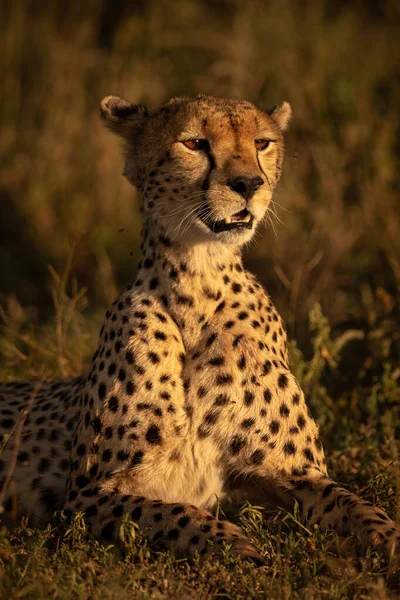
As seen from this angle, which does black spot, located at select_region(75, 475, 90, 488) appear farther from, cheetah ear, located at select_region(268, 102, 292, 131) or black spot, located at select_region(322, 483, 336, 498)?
cheetah ear, located at select_region(268, 102, 292, 131)

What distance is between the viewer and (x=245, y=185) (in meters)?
2.66

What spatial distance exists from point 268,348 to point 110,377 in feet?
1.49

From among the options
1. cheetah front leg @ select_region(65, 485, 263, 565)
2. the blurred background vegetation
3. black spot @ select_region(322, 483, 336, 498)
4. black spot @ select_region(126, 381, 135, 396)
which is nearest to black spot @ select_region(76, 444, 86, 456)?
cheetah front leg @ select_region(65, 485, 263, 565)

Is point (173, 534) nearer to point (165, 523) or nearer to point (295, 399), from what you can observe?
point (165, 523)

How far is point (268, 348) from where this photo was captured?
2.90 meters

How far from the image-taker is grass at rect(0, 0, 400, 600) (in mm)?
2500

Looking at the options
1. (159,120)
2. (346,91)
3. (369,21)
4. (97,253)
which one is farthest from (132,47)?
(159,120)

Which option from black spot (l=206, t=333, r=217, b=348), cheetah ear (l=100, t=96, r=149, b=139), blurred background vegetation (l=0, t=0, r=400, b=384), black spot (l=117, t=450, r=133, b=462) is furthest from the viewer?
blurred background vegetation (l=0, t=0, r=400, b=384)

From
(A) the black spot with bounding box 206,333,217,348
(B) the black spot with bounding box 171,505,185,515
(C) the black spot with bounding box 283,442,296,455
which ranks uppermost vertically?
(A) the black spot with bounding box 206,333,217,348

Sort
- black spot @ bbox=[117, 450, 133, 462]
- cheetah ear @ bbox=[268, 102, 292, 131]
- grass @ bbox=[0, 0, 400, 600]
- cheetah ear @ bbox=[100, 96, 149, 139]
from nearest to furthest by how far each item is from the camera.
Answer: grass @ bbox=[0, 0, 400, 600]
black spot @ bbox=[117, 450, 133, 462]
cheetah ear @ bbox=[100, 96, 149, 139]
cheetah ear @ bbox=[268, 102, 292, 131]

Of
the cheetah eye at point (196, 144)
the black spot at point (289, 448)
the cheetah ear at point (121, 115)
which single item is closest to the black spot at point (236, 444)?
the black spot at point (289, 448)

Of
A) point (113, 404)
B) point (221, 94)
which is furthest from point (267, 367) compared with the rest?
point (221, 94)

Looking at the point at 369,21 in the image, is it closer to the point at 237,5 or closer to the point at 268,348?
the point at 237,5

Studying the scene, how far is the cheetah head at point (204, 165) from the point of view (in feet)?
8.87
